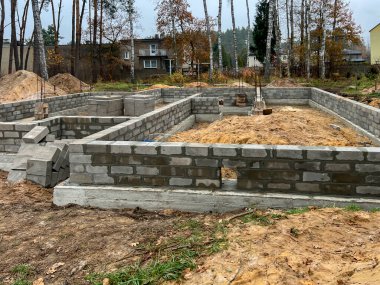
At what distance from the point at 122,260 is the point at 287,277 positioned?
151cm

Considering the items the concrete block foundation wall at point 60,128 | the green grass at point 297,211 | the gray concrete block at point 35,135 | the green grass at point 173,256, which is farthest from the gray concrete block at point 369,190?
the gray concrete block at point 35,135

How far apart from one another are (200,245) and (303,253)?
93 centimetres

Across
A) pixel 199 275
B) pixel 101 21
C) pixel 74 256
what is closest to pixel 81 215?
pixel 74 256

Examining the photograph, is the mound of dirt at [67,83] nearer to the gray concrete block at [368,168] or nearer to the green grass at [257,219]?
the green grass at [257,219]

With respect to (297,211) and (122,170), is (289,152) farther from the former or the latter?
(122,170)

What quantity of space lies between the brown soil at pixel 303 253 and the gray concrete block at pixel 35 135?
4.22 meters

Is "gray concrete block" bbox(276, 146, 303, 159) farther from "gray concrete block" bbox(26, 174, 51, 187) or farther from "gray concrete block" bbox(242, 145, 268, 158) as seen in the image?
"gray concrete block" bbox(26, 174, 51, 187)

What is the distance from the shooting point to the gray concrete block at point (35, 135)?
6.63 meters

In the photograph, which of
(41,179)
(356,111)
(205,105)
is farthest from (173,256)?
(205,105)

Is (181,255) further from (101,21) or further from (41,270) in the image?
(101,21)

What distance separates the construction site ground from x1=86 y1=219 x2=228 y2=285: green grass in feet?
0.04

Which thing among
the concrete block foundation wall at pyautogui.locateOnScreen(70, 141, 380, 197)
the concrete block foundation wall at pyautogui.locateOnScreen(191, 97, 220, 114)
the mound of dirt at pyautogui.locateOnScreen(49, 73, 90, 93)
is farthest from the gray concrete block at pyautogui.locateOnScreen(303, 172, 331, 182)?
the mound of dirt at pyautogui.locateOnScreen(49, 73, 90, 93)

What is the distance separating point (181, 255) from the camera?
11.2ft

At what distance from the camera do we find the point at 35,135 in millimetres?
6684
